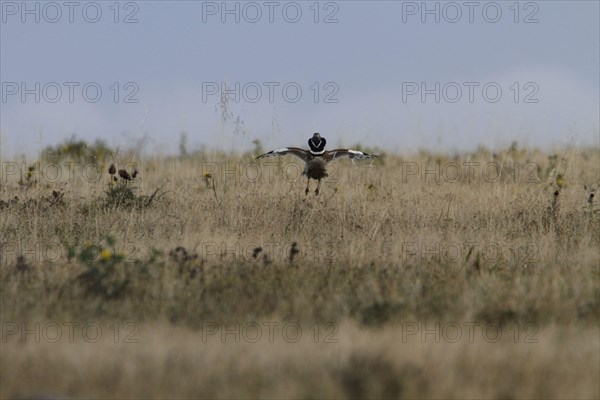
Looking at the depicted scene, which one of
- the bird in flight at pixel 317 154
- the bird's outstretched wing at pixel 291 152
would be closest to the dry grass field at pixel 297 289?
the bird in flight at pixel 317 154

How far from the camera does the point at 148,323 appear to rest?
6.64 metres

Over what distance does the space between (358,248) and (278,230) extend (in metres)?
1.88

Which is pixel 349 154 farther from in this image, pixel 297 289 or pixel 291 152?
pixel 297 289

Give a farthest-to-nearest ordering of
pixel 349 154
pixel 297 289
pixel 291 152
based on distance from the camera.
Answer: pixel 349 154
pixel 291 152
pixel 297 289

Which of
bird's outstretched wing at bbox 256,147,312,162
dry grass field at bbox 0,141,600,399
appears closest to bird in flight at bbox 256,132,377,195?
bird's outstretched wing at bbox 256,147,312,162

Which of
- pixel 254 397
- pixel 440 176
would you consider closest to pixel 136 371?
pixel 254 397

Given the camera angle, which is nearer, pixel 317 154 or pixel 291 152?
pixel 291 152

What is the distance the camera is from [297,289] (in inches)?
293

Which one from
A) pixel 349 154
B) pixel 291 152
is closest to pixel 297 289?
pixel 291 152

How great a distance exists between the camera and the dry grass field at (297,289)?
16.5ft

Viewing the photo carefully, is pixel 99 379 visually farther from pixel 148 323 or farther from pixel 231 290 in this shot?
pixel 231 290

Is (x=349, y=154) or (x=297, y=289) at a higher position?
(x=349, y=154)

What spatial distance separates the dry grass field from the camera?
16.5 ft

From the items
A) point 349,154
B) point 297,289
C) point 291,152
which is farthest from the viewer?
point 349,154
